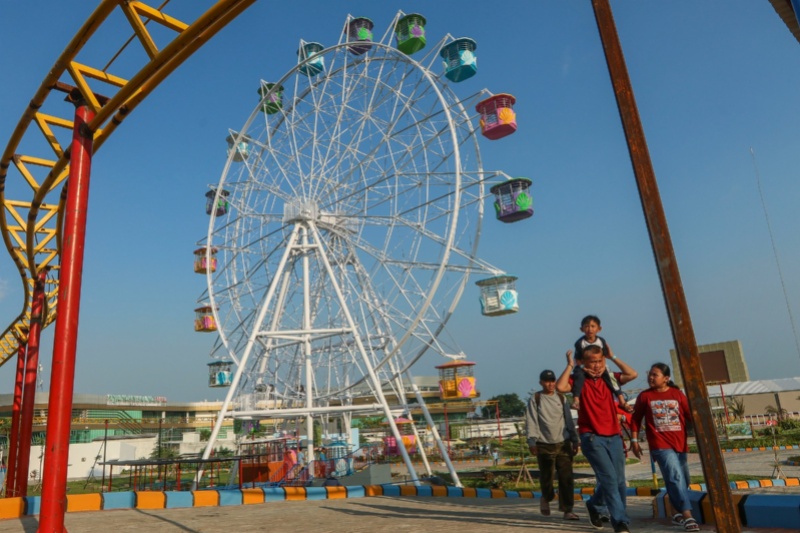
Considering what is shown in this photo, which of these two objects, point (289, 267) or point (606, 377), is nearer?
point (606, 377)

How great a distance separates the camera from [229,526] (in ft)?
23.1

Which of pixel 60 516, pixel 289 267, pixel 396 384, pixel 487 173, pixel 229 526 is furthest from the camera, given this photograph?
pixel 396 384

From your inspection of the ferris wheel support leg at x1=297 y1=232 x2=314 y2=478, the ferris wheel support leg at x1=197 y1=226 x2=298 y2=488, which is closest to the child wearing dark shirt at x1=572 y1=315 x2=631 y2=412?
the ferris wheel support leg at x1=197 y1=226 x2=298 y2=488

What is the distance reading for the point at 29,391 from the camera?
13.5 metres

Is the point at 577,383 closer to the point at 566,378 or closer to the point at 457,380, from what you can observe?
the point at 566,378

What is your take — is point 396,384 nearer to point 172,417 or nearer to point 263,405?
point 263,405

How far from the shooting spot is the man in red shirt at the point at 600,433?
5324 millimetres

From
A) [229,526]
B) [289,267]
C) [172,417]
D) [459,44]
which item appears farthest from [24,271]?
[172,417]

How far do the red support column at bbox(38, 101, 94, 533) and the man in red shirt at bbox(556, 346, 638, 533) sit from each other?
488 cm

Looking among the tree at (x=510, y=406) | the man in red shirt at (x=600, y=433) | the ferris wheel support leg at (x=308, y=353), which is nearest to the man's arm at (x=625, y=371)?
the man in red shirt at (x=600, y=433)

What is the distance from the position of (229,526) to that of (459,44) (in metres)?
17.0

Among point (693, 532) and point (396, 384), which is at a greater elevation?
→ point (396, 384)

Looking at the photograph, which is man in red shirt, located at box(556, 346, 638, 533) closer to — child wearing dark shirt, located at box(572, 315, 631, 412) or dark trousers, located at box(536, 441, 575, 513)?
child wearing dark shirt, located at box(572, 315, 631, 412)

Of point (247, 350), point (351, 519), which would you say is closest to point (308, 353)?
point (247, 350)
